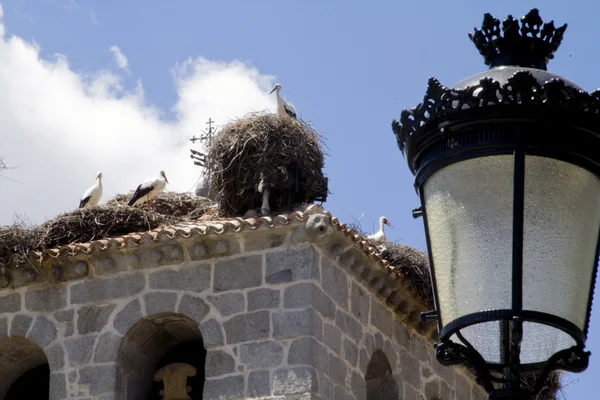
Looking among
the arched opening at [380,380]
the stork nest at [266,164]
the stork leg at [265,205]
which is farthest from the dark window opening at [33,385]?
the arched opening at [380,380]

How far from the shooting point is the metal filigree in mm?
4051

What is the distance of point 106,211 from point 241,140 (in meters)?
1.33

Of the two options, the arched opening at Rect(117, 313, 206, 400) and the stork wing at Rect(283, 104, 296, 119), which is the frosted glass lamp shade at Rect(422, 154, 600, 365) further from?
the stork wing at Rect(283, 104, 296, 119)

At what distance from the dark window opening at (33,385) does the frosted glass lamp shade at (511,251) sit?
30.0 ft

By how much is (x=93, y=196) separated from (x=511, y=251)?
1027 centimetres

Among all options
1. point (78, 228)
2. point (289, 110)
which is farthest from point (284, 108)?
point (78, 228)

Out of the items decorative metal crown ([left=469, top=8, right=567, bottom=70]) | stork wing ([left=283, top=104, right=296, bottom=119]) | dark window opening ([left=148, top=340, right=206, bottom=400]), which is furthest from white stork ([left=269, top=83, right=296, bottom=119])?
decorative metal crown ([left=469, top=8, right=567, bottom=70])

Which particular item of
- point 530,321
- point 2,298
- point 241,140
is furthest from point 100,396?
point 530,321

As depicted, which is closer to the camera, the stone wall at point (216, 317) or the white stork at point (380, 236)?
the stone wall at point (216, 317)

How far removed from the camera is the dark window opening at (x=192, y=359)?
1215 cm

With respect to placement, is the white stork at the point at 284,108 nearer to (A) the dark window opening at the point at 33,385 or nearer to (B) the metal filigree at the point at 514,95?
(A) the dark window opening at the point at 33,385

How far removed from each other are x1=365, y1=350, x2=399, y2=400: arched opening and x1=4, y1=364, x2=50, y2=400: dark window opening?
2865 millimetres

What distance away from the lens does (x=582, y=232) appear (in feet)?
13.2

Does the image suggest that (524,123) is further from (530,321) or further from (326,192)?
(326,192)
